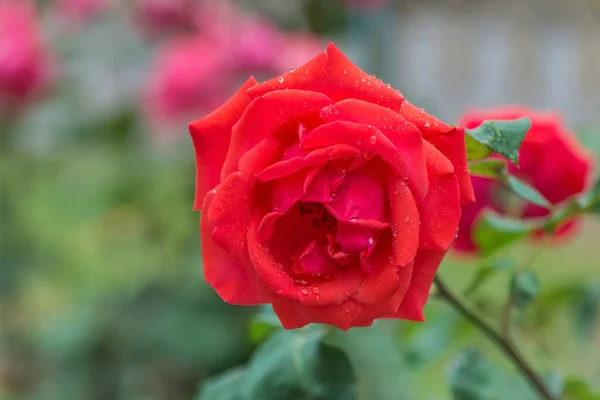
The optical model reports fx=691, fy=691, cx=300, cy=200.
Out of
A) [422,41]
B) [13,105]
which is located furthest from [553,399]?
[422,41]

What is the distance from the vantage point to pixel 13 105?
141 cm

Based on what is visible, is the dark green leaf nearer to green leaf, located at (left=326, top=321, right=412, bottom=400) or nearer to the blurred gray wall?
green leaf, located at (left=326, top=321, right=412, bottom=400)

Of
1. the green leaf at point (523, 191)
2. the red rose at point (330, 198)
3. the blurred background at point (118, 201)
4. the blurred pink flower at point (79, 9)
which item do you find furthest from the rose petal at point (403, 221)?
the blurred pink flower at point (79, 9)

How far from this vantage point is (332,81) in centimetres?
35

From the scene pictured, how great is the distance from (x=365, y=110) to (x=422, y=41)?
2.71 meters

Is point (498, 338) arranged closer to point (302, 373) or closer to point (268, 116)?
point (302, 373)

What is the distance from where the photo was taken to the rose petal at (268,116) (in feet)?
1.12

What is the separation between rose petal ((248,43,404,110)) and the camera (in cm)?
35

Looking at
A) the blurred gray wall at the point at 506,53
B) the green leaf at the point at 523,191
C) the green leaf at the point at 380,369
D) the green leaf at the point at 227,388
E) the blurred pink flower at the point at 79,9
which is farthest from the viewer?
the blurred gray wall at the point at 506,53

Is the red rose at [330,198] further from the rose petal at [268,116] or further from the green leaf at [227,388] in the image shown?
the green leaf at [227,388]

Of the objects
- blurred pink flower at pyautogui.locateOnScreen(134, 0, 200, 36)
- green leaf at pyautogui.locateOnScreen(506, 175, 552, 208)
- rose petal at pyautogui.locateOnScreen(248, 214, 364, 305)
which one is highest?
rose petal at pyautogui.locateOnScreen(248, 214, 364, 305)

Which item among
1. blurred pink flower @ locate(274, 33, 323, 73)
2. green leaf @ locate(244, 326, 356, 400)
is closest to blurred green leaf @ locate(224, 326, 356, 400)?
green leaf @ locate(244, 326, 356, 400)

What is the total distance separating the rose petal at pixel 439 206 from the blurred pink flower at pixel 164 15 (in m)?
1.25

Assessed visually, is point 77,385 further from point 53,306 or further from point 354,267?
point 354,267
